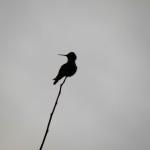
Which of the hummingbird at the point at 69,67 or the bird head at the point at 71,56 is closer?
the hummingbird at the point at 69,67

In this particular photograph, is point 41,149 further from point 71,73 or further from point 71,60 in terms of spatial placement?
point 71,60

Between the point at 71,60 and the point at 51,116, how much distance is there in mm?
4544

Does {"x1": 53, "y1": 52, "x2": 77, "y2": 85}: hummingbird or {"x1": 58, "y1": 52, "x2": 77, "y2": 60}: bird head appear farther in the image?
{"x1": 58, "y1": 52, "x2": 77, "y2": 60}: bird head

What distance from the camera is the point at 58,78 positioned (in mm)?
10055

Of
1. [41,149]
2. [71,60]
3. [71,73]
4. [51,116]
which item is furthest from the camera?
[71,60]

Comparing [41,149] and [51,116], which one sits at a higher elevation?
[51,116]

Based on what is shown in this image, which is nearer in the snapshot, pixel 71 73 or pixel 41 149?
pixel 41 149

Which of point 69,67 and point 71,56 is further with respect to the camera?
point 71,56

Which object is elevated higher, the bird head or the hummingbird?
the bird head

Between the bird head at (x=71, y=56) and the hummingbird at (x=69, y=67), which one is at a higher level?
the bird head at (x=71, y=56)

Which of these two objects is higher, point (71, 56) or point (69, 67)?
point (71, 56)

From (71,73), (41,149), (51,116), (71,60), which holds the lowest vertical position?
(41,149)

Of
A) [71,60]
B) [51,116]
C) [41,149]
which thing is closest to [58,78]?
[71,60]

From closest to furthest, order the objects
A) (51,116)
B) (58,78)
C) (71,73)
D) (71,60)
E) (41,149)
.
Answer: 1. (41,149)
2. (51,116)
3. (71,73)
4. (71,60)
5. (58,78)
